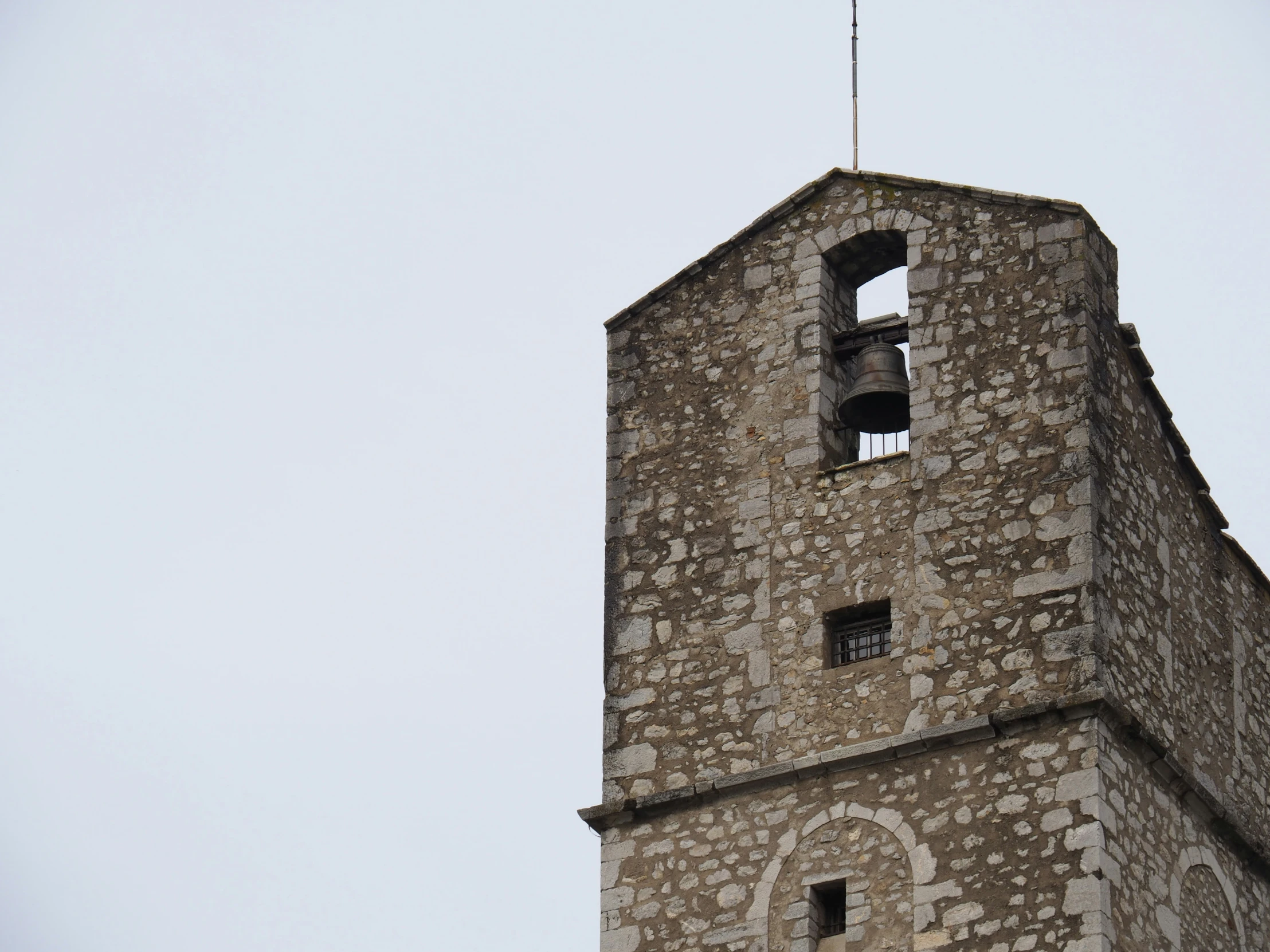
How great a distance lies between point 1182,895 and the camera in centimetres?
1920

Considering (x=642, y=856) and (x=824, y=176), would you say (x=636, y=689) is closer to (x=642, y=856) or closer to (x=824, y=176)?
(x=642, y=856)

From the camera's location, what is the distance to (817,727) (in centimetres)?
1947

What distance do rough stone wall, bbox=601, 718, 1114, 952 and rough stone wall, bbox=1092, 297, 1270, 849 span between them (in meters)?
0.93

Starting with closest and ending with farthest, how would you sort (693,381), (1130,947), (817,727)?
(1130,947), (817,727), (693,381)

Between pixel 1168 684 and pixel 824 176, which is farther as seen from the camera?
pixel 824 176

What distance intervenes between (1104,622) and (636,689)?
3187 mm

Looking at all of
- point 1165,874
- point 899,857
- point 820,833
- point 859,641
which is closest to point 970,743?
point 899,857

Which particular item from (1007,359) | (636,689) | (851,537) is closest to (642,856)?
(636,689)

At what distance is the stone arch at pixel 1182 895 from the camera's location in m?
18.9

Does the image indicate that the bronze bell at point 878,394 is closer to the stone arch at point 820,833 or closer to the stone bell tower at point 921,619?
the stone bell tower at point 921,619

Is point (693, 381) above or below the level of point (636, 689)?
above

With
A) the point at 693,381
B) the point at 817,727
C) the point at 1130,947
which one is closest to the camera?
the point at 1130,947

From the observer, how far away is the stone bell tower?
736 inches

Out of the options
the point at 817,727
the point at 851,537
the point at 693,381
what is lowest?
the point at 817,727
